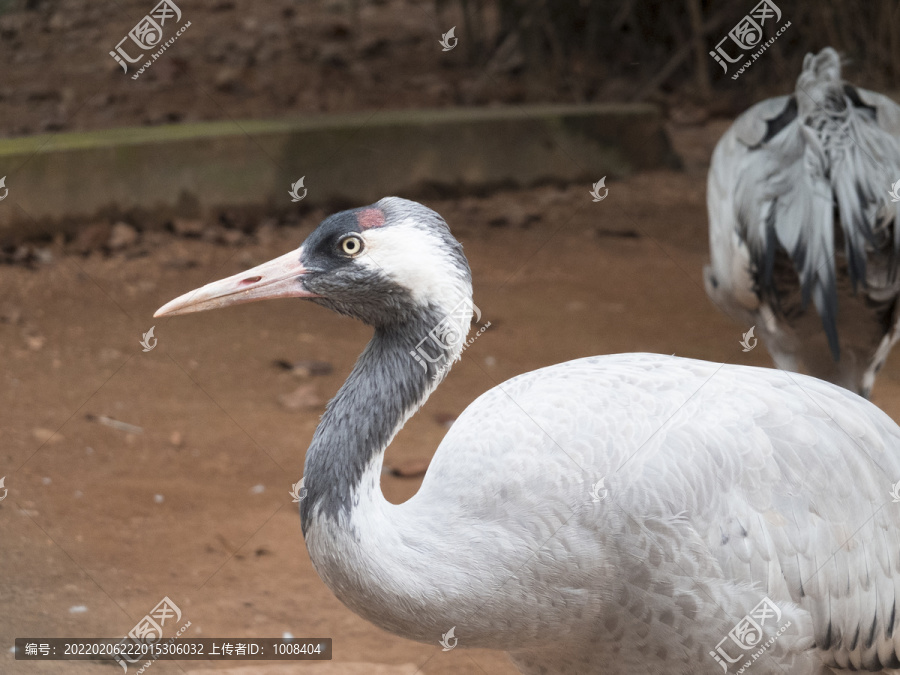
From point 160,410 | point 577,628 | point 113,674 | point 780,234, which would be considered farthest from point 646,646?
point 160,410

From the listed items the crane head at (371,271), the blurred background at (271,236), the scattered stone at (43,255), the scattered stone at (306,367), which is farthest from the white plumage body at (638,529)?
the scattered stone at (43,255)

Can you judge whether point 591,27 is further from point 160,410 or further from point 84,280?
point 160,410

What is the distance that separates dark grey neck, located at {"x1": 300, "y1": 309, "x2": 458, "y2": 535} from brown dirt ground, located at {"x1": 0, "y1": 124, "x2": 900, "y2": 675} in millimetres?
1269

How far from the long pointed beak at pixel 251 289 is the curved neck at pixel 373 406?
0.25m

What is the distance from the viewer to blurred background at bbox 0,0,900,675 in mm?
3967

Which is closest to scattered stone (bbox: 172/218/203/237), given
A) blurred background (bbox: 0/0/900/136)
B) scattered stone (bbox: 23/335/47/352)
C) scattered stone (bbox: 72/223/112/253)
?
scattered stone (bbox: 72/223/112/253)

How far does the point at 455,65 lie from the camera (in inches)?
426

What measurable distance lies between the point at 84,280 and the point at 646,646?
5.05 metres

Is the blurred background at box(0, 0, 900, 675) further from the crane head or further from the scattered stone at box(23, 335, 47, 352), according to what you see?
the crane head

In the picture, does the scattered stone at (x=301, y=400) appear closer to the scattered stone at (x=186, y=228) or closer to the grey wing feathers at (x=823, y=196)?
the grey wing feathers at (x=823, y=196)

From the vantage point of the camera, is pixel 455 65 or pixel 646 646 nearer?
pixel 646 646

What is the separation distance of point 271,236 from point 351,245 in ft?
16.6

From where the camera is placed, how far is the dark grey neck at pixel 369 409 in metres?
2.36

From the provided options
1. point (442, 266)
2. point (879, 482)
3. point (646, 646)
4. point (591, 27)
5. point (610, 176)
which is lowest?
point (610, 176)
